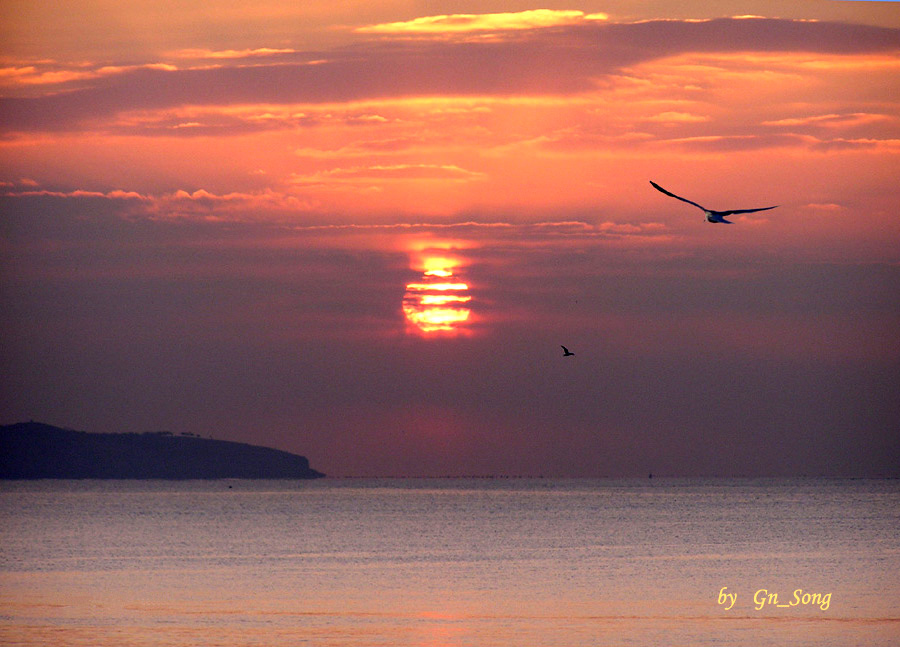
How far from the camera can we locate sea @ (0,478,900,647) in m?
14.8

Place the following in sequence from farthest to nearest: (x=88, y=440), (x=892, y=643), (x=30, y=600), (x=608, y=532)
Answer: (x=88, y=440) → (x=608, y=532) → (x=30, y=600) → (x=892, y=643)

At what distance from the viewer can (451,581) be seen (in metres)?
21.1

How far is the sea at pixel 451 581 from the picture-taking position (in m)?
14.8

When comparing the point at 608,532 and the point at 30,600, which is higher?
the point at 30,600

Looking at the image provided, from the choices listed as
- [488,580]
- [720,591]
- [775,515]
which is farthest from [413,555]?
[775,515]

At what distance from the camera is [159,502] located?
6316cm

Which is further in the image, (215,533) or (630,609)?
(215,533)

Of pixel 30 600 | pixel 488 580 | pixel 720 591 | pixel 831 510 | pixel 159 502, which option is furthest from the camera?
pixel 159 502

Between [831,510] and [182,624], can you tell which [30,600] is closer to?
[182,624]

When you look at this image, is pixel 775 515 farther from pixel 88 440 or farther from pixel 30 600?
pixel 88 440

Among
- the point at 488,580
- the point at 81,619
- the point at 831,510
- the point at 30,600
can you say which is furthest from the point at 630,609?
the point at 831,510

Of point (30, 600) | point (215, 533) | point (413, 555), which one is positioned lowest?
point (215, 533)

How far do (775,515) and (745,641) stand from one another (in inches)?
1445

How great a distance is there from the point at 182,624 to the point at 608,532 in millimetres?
21527
